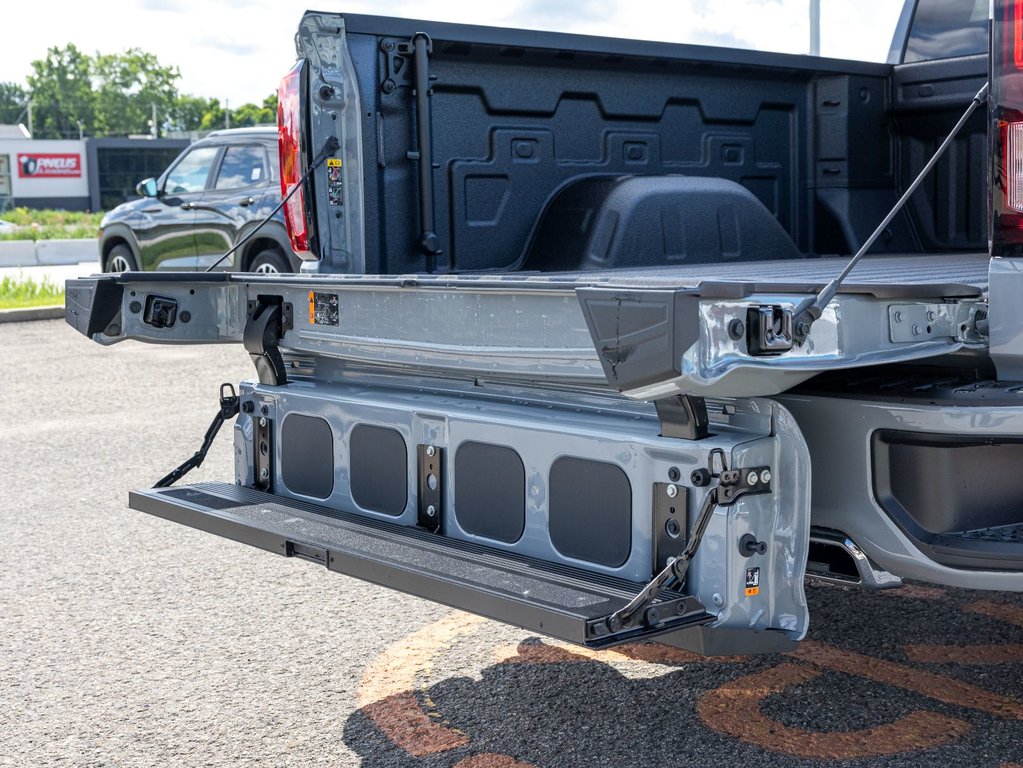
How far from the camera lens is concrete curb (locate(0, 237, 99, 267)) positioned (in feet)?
100

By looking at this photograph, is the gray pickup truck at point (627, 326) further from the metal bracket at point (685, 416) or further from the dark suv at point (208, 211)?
the dark suv at point (208, 211)

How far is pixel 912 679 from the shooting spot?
3.77 metres

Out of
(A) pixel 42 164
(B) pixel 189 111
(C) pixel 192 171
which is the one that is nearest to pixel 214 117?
(B) pixel 189 111

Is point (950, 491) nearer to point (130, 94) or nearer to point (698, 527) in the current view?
point (698, 527)

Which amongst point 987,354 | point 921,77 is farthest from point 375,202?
point 921,77

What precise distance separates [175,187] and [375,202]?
9340 millimetres

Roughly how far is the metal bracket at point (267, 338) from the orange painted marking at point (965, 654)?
211 centimetres

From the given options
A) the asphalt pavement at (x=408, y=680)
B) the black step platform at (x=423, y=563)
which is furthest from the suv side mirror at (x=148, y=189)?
the black step platform at (x=423, y=563)

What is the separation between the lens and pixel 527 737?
3395mm

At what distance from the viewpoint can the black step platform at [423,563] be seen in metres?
2.64

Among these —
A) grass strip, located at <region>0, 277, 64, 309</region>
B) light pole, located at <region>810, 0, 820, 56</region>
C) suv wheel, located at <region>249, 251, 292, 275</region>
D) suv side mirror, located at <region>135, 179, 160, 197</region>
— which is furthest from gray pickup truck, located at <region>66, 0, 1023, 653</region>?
grass strip, located at <region>0, 277, 64, 309</region>

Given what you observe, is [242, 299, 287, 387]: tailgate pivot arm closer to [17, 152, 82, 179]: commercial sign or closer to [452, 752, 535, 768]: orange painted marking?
[452, 752, 535, 768]: orange painted marking

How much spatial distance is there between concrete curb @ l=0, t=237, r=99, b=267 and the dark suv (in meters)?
18.4

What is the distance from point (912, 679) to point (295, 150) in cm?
241
